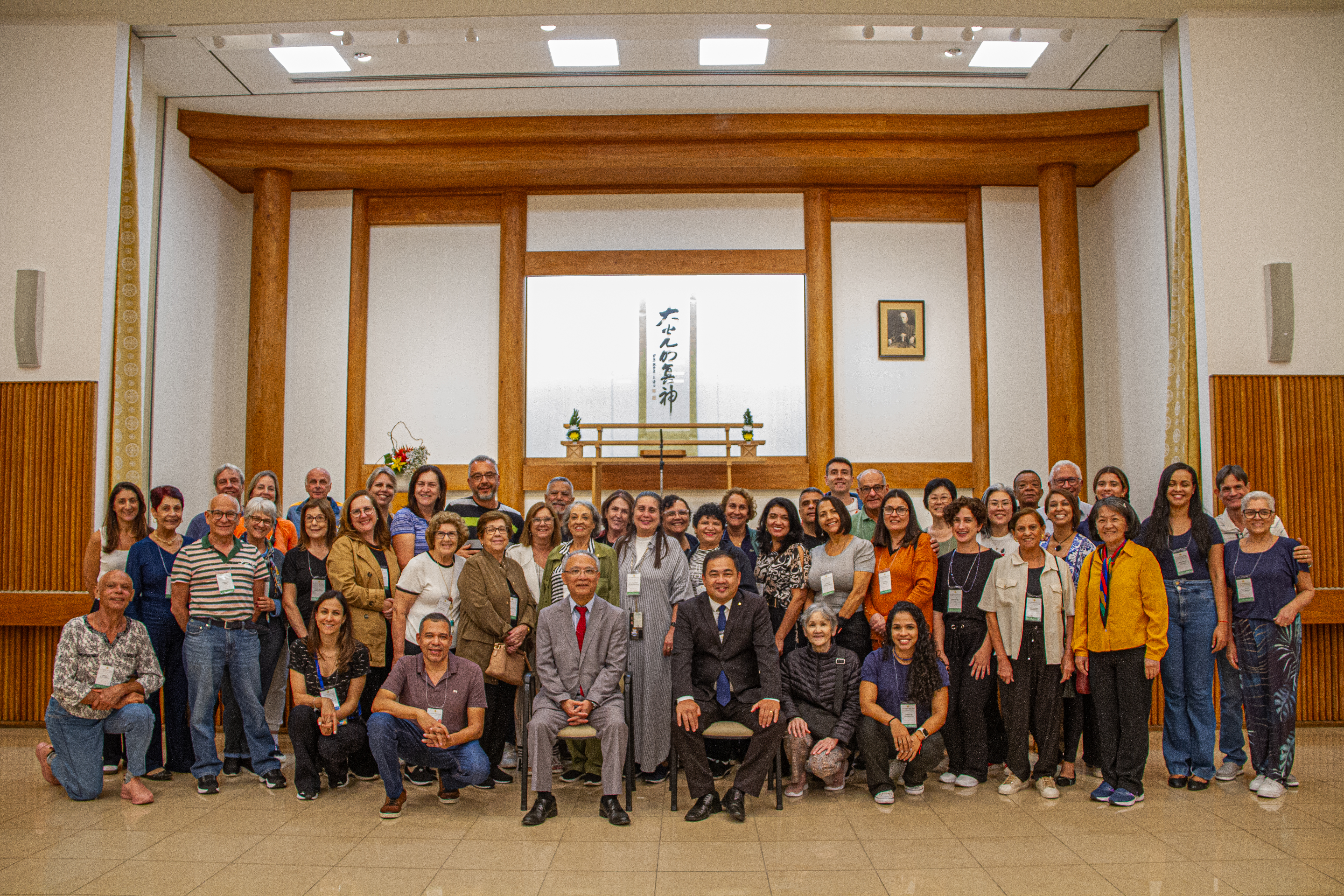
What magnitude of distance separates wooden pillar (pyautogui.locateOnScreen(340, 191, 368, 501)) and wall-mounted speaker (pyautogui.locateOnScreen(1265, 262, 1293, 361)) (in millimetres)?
6791

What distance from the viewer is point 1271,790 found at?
3.90m

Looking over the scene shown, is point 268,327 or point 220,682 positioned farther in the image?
point 268,327

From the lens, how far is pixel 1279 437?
536 cm

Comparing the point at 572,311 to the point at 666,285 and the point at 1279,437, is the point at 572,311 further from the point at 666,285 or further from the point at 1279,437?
the point at 1279,437

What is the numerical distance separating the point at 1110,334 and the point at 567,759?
19.1 feet

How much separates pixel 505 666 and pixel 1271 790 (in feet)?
11.4

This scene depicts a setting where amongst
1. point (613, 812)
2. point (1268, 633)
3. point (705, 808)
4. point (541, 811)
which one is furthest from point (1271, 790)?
point (541, 811)

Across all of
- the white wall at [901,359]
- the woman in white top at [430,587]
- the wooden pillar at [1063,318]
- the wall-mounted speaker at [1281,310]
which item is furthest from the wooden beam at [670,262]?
the woman in white top at [430,587]

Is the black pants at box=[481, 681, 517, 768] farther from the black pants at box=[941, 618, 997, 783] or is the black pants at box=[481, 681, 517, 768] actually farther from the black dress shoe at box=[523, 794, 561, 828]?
the black pants at box=[941, 618, 997, 783]

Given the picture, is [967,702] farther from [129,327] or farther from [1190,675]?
[129,327]

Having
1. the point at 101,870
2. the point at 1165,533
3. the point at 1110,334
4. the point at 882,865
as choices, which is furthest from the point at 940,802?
the point at 1110,334

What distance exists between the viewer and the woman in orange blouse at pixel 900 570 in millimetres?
4238

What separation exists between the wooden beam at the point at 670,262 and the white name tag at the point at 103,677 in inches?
189

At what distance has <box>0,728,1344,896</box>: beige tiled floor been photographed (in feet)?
9.86
